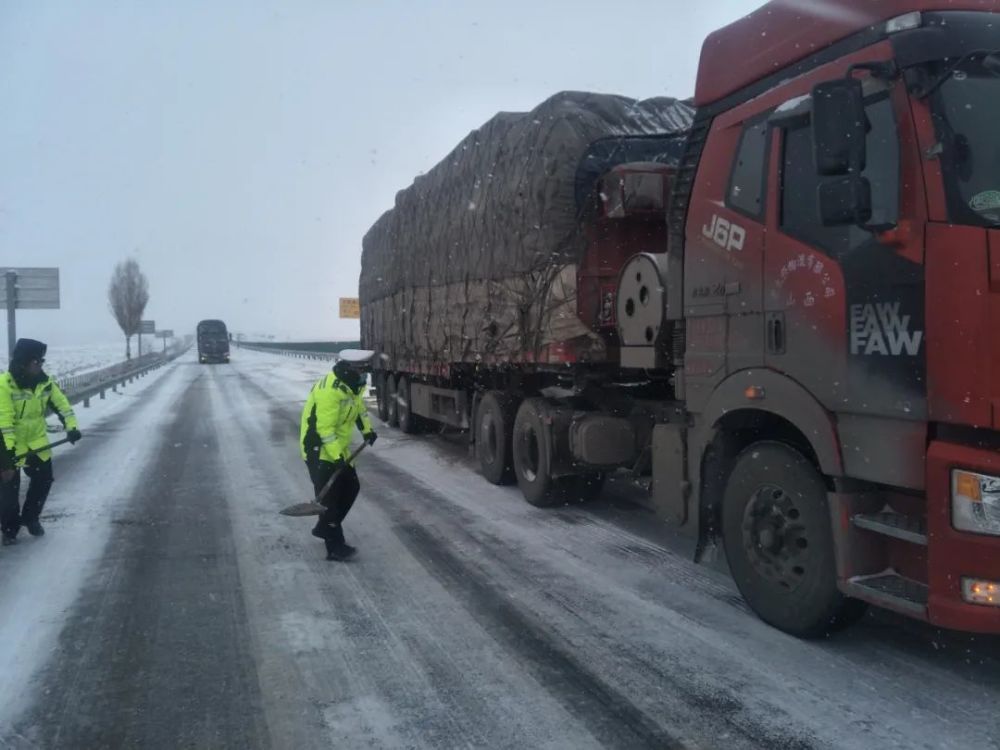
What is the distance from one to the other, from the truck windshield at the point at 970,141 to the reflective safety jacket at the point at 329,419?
167 inches

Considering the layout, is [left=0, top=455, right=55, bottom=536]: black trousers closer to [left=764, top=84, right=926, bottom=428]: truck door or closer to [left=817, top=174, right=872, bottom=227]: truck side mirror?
[left=764, top=84, right=926, bottom=428]: truck door

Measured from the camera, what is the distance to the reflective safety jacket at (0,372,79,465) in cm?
655

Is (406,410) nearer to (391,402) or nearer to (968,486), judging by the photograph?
(391,402)

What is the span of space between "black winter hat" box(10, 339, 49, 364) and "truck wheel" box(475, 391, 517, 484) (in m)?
4.64

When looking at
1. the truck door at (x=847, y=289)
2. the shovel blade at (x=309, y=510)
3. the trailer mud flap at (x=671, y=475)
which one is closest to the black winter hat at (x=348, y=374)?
the shovel blade at (x=309, y=510)

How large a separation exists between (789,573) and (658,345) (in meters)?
2.09

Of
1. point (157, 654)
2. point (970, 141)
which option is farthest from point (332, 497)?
point (970, 141)

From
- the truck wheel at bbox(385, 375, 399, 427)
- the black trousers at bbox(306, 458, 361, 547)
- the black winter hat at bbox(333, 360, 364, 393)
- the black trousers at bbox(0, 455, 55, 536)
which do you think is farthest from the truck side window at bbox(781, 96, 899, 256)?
the truck wheel at bbox(385, 375, 399, 427)

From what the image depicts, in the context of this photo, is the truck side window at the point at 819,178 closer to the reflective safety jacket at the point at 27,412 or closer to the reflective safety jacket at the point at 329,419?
the reflective safety jacket at the point at 329,419

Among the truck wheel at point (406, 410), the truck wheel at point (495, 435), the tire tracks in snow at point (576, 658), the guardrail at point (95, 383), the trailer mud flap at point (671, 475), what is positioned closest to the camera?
the tire tracks in snow at point (576, 658)

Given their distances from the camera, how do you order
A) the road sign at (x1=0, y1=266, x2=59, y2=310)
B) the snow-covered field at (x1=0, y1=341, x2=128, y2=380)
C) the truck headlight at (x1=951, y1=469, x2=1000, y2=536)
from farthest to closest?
the snow-covered field at (x1=0, y1=341, x2=128, y2=380) < the road sign at (x1=0, y1=266, x2=59, y2=310) < the truck headlight at (x1=951, y1=469, x2=1000, y2=536)

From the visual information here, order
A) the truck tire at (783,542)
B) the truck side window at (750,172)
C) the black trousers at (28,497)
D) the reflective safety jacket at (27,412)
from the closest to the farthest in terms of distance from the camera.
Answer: the truck tire at (783,542) → the truck side window at (750,172) → the reflective safety jacket at (27,412) → the black trousers at (28,497)

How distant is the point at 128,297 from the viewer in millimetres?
70688

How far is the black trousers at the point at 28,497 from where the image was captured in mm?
6699
